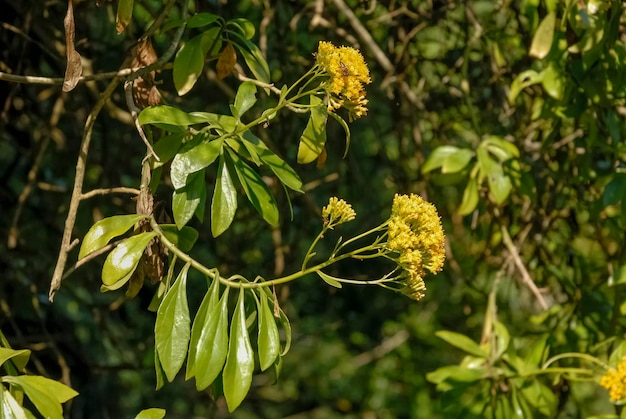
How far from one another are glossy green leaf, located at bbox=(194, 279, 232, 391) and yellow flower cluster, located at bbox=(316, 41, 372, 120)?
0.23 metres

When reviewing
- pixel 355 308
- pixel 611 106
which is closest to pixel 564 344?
pixel 611 106

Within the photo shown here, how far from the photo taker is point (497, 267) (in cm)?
219

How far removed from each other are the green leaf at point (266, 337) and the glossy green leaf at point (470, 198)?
2.92ft

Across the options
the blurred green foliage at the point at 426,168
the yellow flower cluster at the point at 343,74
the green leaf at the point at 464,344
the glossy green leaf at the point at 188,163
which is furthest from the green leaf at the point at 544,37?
the glossy green leaf at the point at 188,163

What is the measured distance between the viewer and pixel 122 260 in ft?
3.35

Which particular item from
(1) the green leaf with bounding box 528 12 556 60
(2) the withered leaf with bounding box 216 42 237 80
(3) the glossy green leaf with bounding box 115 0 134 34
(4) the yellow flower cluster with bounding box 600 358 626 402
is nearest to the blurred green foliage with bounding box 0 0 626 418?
(1) the green leaf with bounding box 528 12 556 60

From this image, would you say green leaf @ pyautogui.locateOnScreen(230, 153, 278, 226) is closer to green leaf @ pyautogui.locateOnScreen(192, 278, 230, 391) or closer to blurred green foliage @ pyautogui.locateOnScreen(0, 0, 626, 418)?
green leaf @ pyautogui.locateOnScreen(192, 278, 230, 391)

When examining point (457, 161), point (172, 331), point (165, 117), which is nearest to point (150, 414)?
point (172, 331)

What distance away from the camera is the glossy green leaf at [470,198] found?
1856 millimetres

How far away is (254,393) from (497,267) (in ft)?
4.47

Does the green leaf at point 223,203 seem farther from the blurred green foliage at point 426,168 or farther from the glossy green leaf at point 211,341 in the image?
the blurred green foliage at point 426,168

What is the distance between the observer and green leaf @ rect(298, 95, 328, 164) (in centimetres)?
110

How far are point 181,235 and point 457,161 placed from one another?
0.84 metres

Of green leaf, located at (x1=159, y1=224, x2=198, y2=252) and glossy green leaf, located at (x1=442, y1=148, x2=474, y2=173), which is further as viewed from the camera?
glossy green leaf, located at (x1=442, y1=148, x2=474, y2=173)
